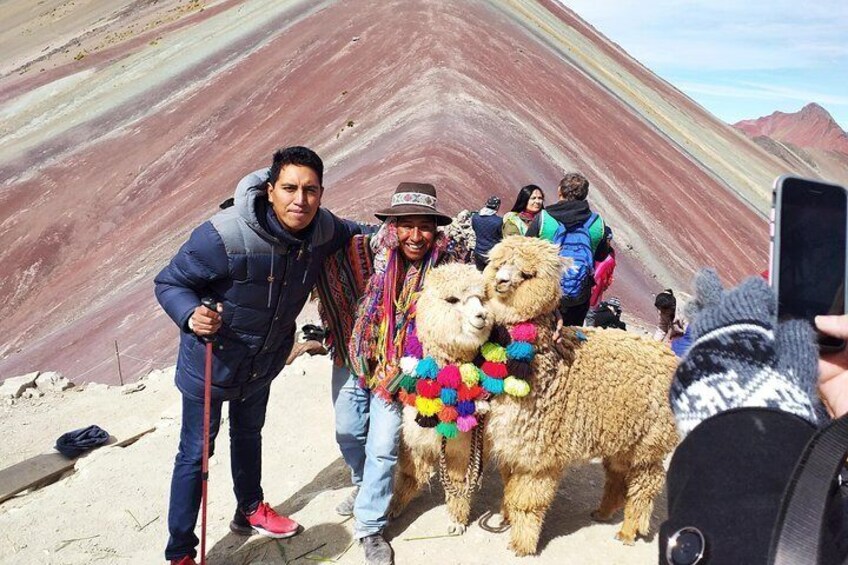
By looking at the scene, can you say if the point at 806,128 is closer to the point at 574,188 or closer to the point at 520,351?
the point at 574,188

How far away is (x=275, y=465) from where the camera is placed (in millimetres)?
4457

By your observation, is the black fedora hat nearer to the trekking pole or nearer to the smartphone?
the trekking pole

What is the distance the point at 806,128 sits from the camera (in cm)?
6906

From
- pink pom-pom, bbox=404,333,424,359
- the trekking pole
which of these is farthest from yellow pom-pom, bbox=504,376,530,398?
the trekking pole

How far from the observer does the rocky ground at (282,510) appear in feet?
10.8

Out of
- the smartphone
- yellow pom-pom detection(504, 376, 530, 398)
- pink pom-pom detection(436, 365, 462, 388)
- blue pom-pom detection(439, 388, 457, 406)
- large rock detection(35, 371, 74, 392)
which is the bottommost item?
large rock detection(35, 371, 74, 392)

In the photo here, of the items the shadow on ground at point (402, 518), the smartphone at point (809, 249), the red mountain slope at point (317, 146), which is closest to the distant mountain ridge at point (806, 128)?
the red mountain slope at point (317, 146)

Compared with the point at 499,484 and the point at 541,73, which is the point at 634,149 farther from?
the point at 499,484

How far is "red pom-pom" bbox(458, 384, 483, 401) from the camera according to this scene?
2924mm

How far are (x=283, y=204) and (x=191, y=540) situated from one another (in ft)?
5.76

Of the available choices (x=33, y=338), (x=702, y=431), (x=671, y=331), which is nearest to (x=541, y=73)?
(x=671, y=331)

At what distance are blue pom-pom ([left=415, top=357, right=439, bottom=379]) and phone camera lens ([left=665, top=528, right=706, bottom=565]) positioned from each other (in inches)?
82.6

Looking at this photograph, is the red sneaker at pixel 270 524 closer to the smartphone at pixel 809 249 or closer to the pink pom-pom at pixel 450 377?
the pink pom-pom at pixel 450 377

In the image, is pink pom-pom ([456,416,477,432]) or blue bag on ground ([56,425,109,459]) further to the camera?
blue bag on ground ([56,425,109,459])
